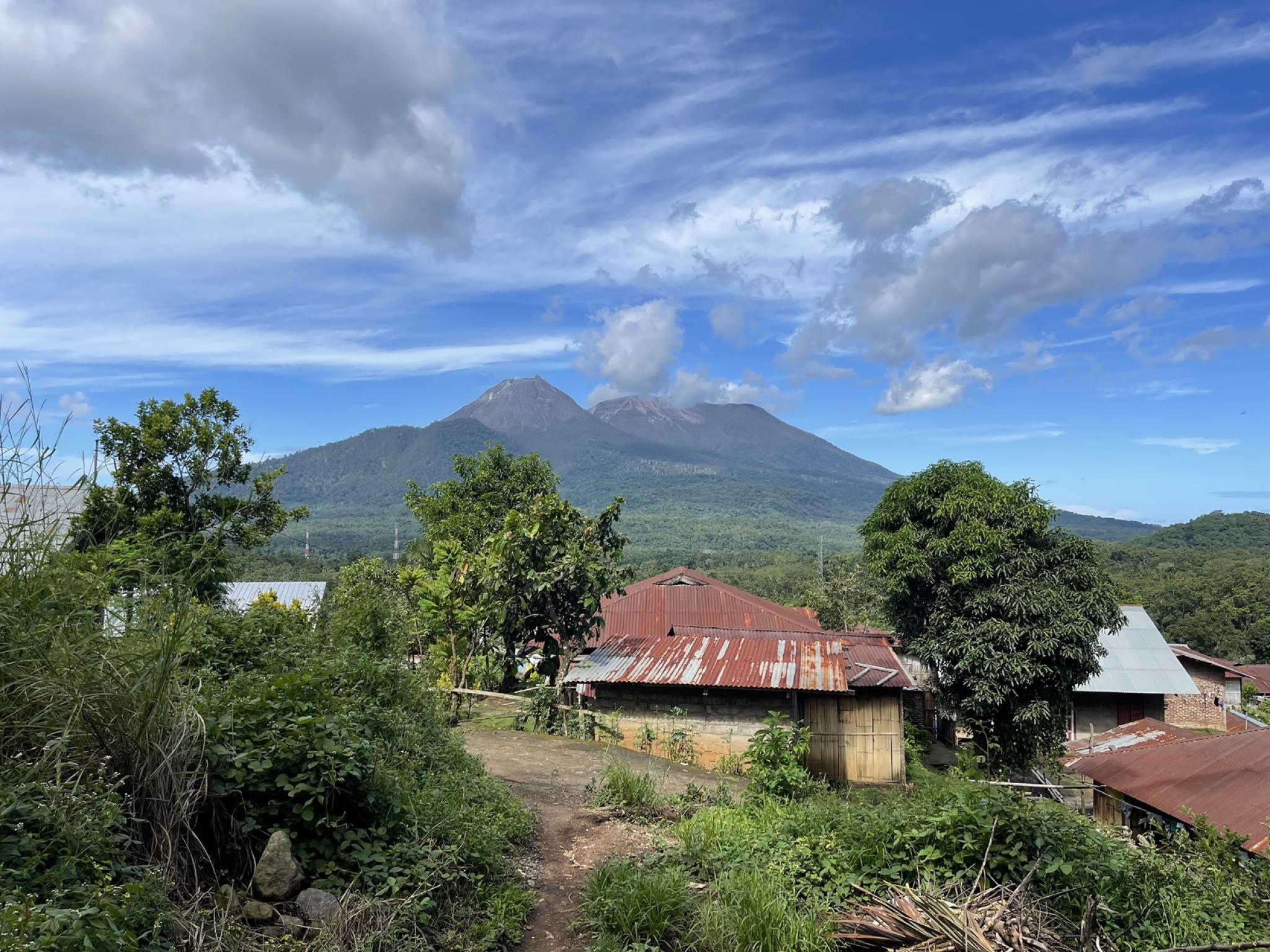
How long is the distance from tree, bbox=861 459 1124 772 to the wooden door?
4334 millimetres

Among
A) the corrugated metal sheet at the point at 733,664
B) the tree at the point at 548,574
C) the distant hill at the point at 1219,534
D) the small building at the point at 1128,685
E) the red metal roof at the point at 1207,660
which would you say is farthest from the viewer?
the distant hill at the point at 1219,534

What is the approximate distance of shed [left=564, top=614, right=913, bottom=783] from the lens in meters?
11.1

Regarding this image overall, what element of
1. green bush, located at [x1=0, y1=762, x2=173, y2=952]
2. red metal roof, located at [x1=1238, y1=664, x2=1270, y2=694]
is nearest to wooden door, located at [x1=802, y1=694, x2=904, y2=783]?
green bush, located at [x1=0, y1=762, x2=173, y2=952]

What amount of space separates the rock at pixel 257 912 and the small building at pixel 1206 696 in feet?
100

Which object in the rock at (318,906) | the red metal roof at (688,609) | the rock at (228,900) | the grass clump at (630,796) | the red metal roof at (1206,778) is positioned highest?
the red metal roof at (688,609)

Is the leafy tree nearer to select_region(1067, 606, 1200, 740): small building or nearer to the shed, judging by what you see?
select_region(1067, 606, 1200, 740): small building

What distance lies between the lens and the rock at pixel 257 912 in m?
3.48

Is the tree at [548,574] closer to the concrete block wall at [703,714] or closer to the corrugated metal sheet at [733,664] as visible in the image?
the corrugated metal sheet at [733,664]

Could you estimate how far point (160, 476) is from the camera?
44.9ft

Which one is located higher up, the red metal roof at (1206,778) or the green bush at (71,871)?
the green bush at (71,871)

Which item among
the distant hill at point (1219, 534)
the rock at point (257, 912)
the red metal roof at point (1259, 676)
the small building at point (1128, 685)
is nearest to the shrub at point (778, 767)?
the rock at point (257, 912)

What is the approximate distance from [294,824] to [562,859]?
2.37 m

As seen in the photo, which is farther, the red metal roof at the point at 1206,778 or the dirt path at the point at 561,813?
the red metal roof at the point at 1206,778

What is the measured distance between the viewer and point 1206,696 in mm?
27094
